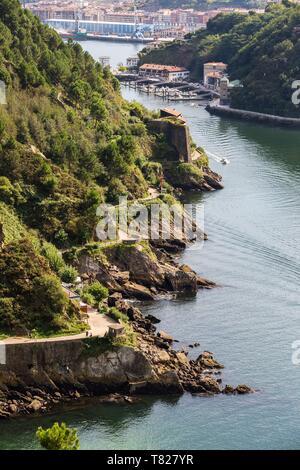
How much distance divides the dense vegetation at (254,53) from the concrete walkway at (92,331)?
54411 mm

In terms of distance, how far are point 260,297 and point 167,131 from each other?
2096 centimetres

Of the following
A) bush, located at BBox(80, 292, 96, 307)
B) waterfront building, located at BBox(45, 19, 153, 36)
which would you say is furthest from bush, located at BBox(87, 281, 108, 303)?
waterfront building, located at BBox(45, 19, 153, 36)

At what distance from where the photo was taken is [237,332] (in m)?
42.8

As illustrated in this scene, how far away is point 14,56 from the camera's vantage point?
59.6 m

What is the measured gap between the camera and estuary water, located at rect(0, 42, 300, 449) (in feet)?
117

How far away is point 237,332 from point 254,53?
62181 mm

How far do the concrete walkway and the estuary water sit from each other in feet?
7.84

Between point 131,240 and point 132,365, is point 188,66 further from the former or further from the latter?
point 132,365

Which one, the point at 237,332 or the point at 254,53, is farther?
the point at 254,53

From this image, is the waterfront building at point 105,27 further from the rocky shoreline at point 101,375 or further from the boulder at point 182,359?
the rocky shoreline at point 101,375

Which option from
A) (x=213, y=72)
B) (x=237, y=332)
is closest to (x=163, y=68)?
(x=213, y=72)

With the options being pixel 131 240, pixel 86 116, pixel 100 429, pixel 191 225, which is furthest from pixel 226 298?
pixel 86 116

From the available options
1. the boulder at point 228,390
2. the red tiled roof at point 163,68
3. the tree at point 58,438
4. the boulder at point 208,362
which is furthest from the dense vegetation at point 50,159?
the red tiled roof at point 163,68

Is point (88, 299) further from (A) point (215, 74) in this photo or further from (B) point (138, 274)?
(A) point (215, 74)
